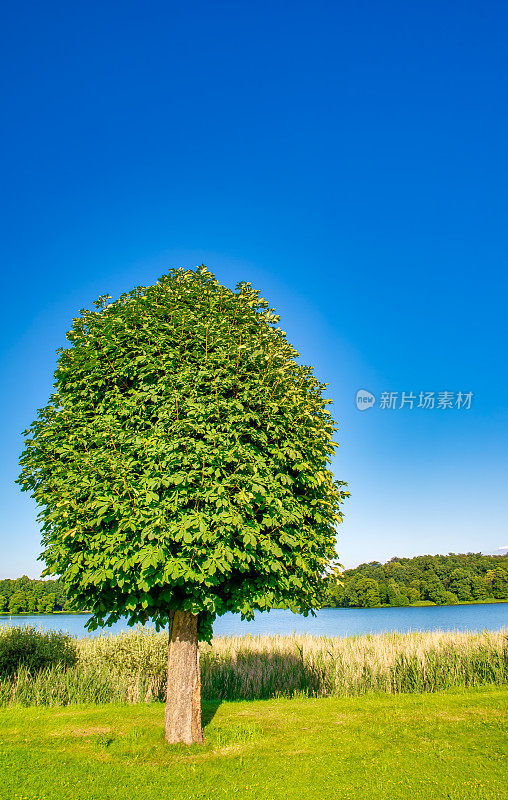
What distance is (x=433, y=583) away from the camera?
86.7 meters

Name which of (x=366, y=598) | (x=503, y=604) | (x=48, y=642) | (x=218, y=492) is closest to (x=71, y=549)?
(x=218, y=492)

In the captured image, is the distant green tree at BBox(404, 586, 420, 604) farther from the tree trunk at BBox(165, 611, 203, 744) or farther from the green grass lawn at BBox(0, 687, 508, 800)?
the tree trunk at BBox(165, 611, 203, 744)

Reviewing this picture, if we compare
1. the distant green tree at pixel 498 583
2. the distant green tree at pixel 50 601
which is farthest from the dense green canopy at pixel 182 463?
the distant green tree at pixel 498 583

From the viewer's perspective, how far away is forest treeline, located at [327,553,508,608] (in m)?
84.9

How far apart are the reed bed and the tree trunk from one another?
176 inches

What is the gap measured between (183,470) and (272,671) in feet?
38.6

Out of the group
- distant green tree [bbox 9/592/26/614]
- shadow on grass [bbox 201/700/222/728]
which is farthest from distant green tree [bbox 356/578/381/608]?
shadow on grass [bbox 201/700/222/728]

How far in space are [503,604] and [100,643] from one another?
95.6m

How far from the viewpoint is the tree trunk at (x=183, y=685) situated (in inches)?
389

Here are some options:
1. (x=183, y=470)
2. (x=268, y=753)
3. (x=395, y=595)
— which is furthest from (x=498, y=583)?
(x=183, y=470)

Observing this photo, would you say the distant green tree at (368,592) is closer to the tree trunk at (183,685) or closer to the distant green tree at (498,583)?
the distant green tree at (498,583)

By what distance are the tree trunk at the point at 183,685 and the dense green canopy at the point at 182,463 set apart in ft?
1.54

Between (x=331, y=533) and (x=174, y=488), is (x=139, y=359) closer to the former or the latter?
(x=174, y=488)

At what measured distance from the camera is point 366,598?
83.8m
